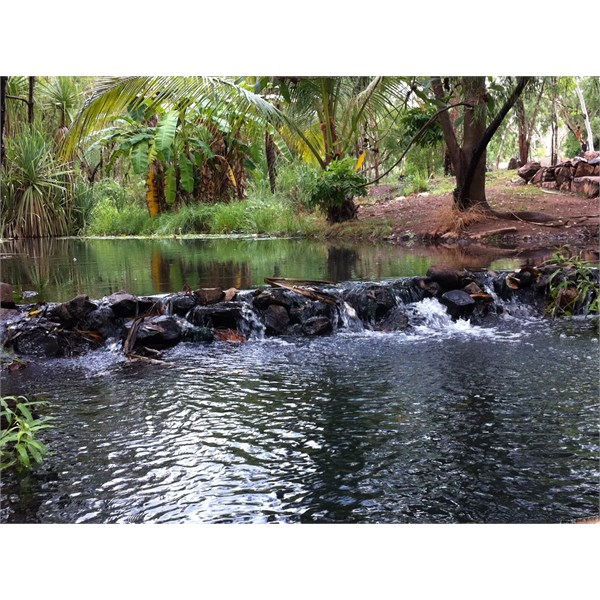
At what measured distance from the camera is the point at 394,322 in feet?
17.8

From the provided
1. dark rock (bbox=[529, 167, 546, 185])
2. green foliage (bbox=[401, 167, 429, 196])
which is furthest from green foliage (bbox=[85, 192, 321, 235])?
dark rock (bbox=[529, 167, 546, 185])

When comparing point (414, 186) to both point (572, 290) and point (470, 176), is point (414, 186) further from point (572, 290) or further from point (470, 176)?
point (572, 290)

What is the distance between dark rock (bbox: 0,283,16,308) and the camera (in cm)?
523

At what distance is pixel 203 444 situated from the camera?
2.91m

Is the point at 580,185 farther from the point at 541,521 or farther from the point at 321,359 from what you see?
the point at 541,521

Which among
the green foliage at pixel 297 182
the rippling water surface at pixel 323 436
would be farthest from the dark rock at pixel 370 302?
the green foliage at pixel 297 182

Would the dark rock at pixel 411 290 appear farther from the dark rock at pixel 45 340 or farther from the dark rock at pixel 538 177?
the dark rock at pixel 538 177

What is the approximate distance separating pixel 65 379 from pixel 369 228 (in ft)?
27.1

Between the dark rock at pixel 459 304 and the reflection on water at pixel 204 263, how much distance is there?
1.02m

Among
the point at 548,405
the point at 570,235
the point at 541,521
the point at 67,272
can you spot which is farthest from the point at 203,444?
the point at 570,235

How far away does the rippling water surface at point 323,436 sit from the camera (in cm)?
232

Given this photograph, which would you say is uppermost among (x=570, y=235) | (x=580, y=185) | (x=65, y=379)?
(x=580, y=185)

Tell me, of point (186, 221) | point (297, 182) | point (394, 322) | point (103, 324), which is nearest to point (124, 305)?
point (103, 324)

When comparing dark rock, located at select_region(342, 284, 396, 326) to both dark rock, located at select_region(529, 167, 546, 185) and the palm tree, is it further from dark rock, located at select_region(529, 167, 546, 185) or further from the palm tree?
dark rock, located at select_region(529, 167, 546, 185)
